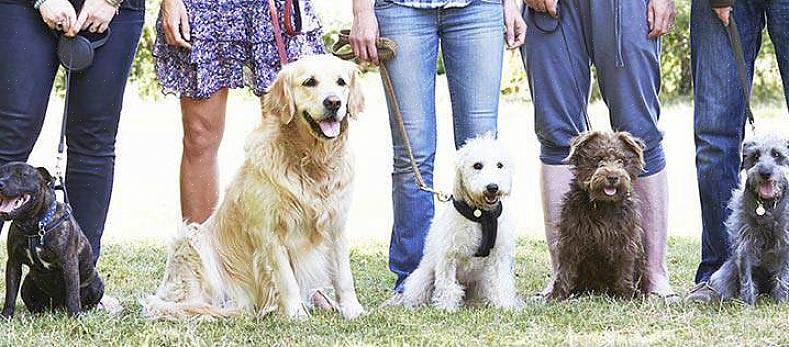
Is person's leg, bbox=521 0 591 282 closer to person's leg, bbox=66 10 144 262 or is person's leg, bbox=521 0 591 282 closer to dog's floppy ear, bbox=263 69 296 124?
dog's floppy ear, bbox=263 69 296 124

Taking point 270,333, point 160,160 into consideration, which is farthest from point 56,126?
point 270,333

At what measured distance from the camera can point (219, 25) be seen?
17.8 feet

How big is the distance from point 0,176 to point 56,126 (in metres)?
10.6

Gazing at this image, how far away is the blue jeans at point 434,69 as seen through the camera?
5383 millimetres

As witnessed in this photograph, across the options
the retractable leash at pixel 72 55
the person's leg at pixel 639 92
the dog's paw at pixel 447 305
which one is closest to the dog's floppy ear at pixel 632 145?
the person's leg at pixel 639 92

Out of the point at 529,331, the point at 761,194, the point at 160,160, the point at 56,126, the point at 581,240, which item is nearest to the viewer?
the point at 529,331

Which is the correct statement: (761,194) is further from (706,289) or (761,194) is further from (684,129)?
(684,129)

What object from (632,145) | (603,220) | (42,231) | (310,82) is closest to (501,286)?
(603,220)

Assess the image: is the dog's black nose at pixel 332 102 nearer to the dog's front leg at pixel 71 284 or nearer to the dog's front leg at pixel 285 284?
the dog's front leg at pixel 285 284

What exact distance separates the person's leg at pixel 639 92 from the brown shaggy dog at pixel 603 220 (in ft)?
0.51

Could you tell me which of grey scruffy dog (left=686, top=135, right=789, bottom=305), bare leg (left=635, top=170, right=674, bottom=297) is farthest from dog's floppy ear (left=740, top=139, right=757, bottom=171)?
bare leg (left=635, top=170, right=674, bottom=297)

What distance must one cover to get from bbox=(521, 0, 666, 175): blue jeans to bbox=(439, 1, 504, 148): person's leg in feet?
0.67

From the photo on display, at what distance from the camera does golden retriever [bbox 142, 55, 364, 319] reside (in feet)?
16.0

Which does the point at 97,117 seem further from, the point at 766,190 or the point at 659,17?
the point at 766,190
